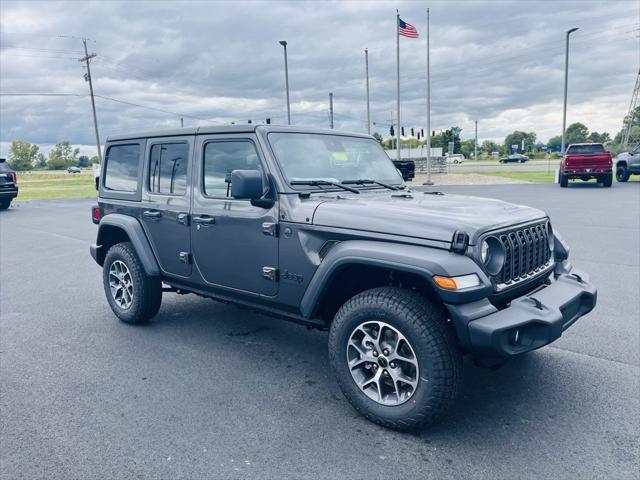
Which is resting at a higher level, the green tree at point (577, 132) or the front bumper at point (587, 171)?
the green tree at point (577, 132)

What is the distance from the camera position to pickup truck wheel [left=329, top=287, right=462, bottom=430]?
2992 millimetres

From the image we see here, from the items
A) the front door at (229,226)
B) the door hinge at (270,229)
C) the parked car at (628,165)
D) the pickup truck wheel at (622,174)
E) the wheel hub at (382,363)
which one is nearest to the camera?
the wheel hub at (382,363)

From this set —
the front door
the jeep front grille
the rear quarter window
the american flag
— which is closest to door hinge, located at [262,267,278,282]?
the front door

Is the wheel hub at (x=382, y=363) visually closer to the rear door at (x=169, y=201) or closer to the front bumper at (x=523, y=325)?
the front bumper at (x=523, y=325)

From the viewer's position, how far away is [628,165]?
23484mm

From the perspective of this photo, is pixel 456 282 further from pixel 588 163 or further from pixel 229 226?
pixel 588 163

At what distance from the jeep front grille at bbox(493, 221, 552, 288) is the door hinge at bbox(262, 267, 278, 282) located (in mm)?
1515

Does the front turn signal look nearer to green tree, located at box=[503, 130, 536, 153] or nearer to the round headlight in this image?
the round headlight

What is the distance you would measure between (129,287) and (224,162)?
1.86 m

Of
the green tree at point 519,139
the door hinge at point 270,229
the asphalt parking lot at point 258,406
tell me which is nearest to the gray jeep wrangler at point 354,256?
the door hinge at point 270,229

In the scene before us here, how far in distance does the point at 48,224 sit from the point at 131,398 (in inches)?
495

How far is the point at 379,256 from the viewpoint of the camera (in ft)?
10.3

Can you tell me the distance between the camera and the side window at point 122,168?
5145 millimetres

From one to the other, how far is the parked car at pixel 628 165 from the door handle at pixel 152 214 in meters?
24.0
